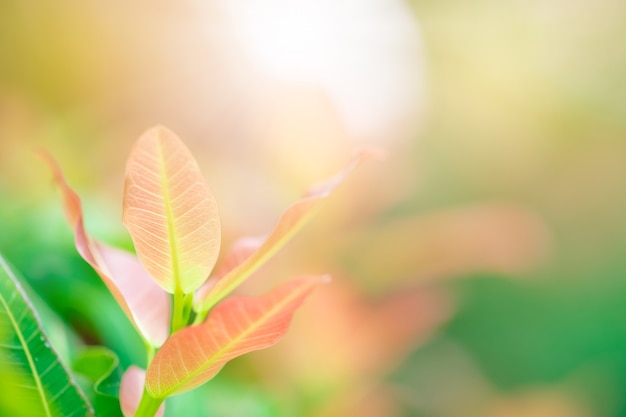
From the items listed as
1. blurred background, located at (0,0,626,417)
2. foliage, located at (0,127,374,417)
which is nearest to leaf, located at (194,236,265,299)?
foliage, located at (0,127,374,417)

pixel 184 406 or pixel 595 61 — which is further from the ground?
pixel 595 61

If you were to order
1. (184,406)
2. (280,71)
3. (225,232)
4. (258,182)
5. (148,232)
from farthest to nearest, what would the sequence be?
(280,71) → (258,182) → (225,232) → (184,406) → (148,232)

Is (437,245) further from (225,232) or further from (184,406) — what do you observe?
(184,406)

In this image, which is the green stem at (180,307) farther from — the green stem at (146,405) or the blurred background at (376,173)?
the blurred background at (376,173)

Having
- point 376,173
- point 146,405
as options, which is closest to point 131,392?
point 146,405

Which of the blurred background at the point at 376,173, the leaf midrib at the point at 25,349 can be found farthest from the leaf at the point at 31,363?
the blurred background at the point at 376,173

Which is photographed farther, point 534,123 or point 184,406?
point 534,123

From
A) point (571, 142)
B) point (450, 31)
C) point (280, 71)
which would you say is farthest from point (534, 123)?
point (280, 71)

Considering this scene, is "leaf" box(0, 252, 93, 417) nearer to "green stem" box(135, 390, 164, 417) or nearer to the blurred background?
"green stem" box(135, 390, 164, 417)
